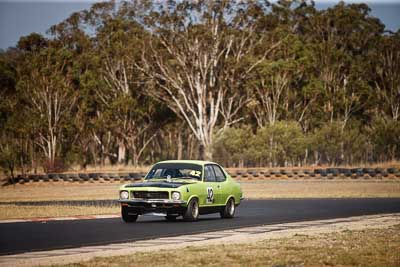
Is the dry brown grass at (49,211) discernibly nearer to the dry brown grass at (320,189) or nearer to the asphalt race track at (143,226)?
the asphalt race track at (143,226)

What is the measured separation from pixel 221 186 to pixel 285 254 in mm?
8790

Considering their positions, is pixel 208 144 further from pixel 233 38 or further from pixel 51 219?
pixel 51 219

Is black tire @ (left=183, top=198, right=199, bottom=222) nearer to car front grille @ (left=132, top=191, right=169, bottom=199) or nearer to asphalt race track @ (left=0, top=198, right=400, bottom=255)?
asphalt race track @ (left=0, top=198, right=400, bottom=255)

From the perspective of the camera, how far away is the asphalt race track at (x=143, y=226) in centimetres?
1673

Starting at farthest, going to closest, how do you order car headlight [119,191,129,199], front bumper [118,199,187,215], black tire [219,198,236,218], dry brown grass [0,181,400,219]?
dry brown grass [0,181,400,219] < black tire [219,198,236,218] < car headlight [119,191,129,199] < front bumper [118,199,187,215]

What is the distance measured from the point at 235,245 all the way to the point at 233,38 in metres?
58.6

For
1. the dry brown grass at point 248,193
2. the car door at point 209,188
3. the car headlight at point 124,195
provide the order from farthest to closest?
the dry brown grass at point 248,193
the car door at point 209,188
the car headlight at point 124,195

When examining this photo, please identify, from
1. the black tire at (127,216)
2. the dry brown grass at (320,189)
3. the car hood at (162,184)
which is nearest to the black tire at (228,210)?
the car hood at (162,184)

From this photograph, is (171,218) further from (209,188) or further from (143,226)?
(143,226)

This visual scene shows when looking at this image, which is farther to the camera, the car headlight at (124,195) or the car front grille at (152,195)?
the car headlight at (124,195)

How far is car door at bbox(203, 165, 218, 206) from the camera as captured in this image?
2242 cm

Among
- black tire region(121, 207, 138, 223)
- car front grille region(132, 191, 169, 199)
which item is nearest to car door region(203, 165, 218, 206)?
car front grille region(132, 191, 169, 199)

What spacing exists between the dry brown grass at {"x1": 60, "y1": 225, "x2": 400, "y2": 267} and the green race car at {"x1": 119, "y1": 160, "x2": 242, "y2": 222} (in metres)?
Result: 4.69

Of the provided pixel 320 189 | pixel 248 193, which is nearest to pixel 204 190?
pixel 248 193
